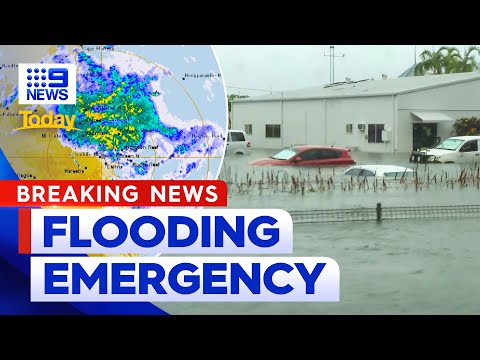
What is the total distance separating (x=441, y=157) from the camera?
304 inches

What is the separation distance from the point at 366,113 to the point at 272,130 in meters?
0.73

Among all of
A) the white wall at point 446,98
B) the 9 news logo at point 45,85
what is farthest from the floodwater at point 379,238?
the 9 news logo at point 45,85

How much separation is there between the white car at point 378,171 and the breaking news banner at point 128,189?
672 millimetres

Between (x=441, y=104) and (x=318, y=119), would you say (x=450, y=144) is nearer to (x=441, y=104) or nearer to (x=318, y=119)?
(x=441, y=104)

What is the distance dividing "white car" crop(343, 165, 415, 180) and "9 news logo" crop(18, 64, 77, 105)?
2114mm

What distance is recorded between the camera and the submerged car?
25.0 ft

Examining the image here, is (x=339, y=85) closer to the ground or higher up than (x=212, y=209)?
higher up

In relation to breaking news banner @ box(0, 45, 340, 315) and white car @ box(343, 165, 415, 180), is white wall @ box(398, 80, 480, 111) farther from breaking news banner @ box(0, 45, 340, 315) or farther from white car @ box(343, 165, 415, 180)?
breaking news banner @ box(0, 45, 340, 315)

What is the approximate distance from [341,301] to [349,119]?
139cm

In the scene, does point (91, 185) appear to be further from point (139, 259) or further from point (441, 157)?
point (441, 157)

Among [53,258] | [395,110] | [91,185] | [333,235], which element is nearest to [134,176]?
[91,185]
